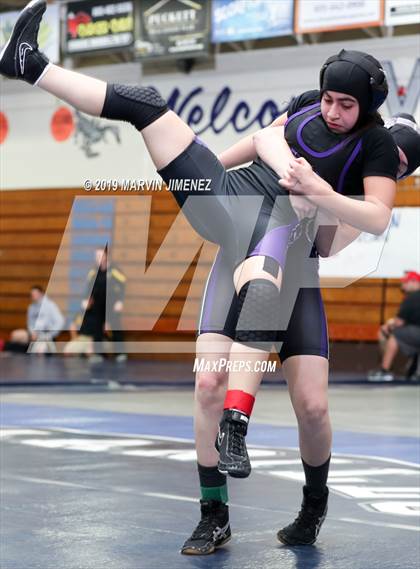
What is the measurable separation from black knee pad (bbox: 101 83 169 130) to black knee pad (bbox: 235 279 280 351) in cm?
67

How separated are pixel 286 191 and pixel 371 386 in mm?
10646

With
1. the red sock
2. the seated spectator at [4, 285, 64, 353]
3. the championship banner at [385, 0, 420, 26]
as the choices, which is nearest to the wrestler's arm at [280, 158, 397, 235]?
the red sock

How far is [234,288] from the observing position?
421 centimetres

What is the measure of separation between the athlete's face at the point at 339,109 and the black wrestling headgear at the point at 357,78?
0.02 m

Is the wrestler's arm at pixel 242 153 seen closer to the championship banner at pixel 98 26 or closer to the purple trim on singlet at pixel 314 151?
the purple trim on singlet at pixel 314 151

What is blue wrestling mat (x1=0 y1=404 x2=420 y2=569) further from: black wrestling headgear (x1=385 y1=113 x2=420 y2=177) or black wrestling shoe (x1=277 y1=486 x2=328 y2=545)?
black wrestling headgear (x1=385 y1=113 x2=420 y2=177)

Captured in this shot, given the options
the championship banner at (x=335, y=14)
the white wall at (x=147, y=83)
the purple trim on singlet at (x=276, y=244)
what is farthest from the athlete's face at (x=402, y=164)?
the white wall at (x=147, y=83)

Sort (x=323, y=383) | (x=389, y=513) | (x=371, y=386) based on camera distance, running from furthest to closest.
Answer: (x=371, y=386) → (x=389, y=513) → (x=323, y=383)

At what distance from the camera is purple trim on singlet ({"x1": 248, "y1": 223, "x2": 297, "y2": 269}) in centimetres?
393

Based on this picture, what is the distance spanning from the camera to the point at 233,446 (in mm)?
3664

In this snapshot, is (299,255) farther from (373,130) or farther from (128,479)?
(128,479)

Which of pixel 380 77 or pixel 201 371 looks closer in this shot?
pixel 380 77

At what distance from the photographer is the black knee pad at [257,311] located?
150 inches

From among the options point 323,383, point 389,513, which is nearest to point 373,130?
point 323,383
